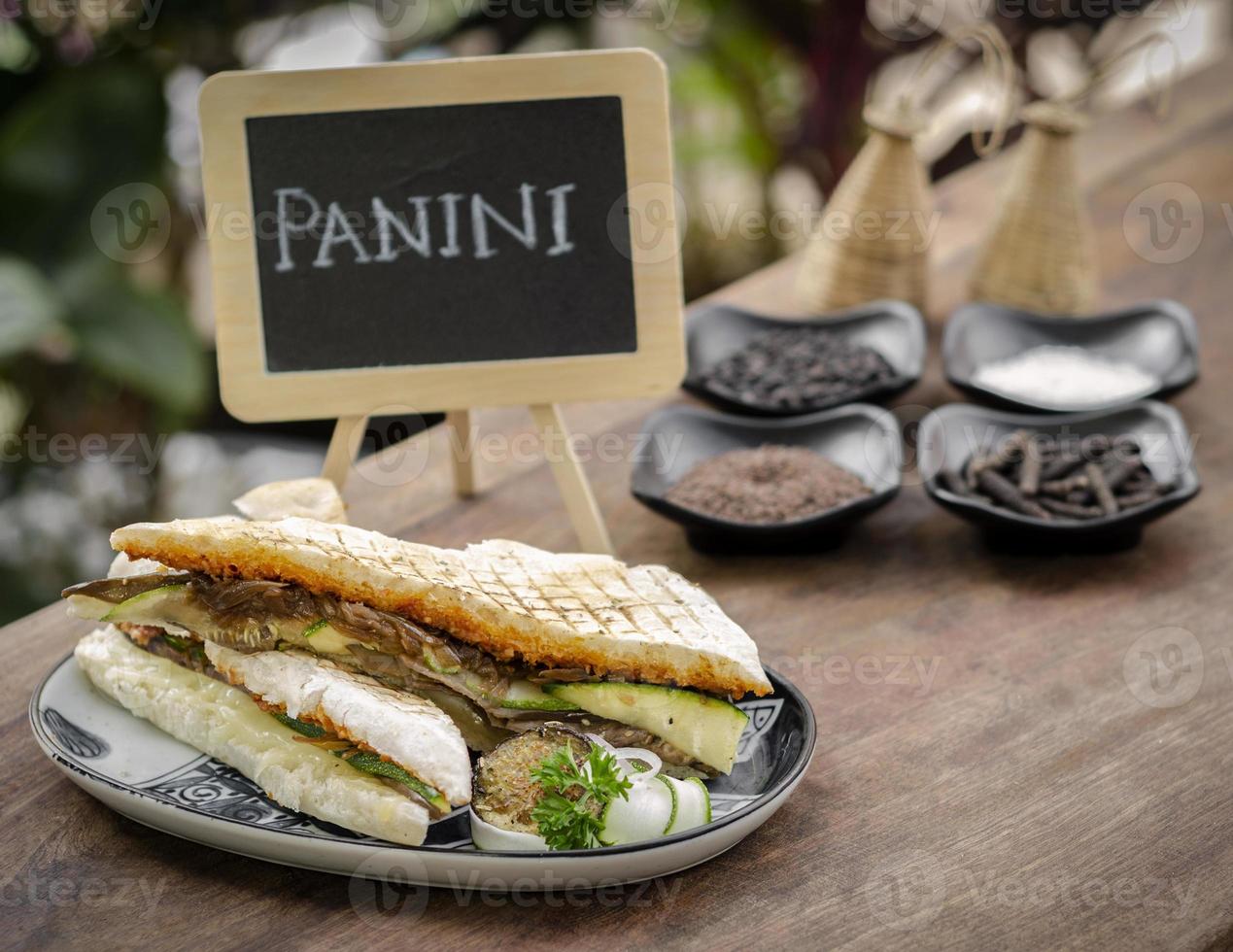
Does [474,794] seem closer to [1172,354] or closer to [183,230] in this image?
[1172,354]

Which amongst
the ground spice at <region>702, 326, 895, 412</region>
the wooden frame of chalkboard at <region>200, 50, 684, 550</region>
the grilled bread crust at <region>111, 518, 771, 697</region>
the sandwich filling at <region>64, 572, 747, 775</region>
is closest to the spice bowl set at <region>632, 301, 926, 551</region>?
the ground spice at <region>702, 326, 895, 412</region>

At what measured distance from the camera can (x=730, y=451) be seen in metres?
2.74

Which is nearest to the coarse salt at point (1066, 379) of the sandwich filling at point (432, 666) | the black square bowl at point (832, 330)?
the black square bowl at point (832, 330)

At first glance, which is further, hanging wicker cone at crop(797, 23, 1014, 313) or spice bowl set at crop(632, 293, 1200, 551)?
hanging wicker cone at crop(797, 23, 1014, 313)

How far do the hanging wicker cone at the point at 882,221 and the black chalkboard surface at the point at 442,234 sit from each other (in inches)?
48.0

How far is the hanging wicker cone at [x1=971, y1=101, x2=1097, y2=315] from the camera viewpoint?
328 centimetres

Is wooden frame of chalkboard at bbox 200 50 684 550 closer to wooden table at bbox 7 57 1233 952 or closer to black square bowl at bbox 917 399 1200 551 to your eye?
wooden table at bbox 7 57 1233 952

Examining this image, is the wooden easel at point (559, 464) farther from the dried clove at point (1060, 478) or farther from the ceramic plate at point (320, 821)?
the dried clove at point (1060, 478)

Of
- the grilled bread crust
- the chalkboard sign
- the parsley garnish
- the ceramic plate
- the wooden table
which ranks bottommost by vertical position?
the wooden table

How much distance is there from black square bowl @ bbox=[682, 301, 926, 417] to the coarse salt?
0.18m

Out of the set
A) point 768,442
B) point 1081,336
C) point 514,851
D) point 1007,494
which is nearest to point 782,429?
point 768,442

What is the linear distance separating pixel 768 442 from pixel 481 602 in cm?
111

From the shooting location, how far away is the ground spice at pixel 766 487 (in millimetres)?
2449

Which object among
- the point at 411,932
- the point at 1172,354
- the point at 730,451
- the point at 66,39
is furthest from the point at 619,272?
the point at 66,39
